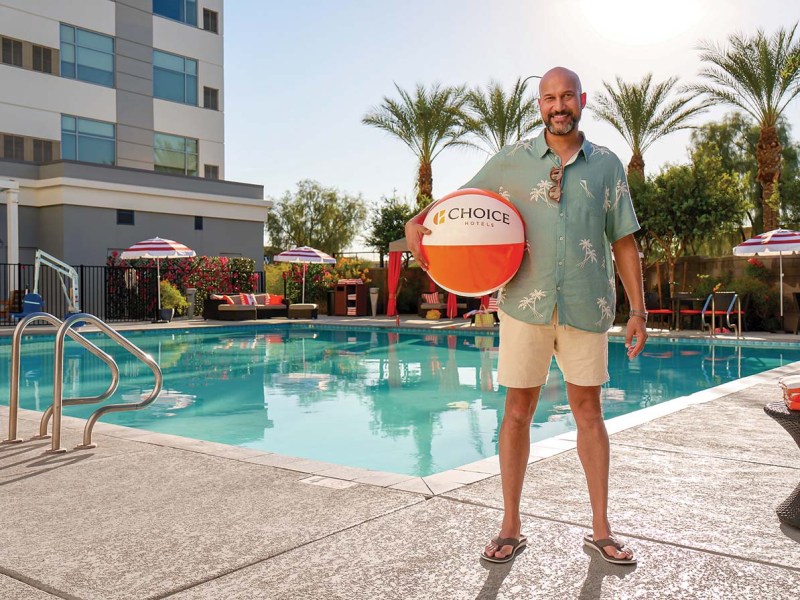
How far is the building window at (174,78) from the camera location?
95.0 ft

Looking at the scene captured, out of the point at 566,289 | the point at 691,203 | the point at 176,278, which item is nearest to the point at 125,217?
the point at 176,278

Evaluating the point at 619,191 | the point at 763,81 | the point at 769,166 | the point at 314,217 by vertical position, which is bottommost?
the point at 619,191

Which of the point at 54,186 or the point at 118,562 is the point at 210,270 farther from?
the point at 118,562

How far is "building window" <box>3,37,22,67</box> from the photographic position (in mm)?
24609

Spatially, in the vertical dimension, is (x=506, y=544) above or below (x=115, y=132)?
below

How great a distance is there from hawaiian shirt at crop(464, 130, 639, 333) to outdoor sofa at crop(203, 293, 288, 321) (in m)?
20.9

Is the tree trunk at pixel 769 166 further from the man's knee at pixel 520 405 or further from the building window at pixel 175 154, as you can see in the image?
the man's knee at pixel 520 405

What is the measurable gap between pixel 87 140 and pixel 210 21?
24.5 ft

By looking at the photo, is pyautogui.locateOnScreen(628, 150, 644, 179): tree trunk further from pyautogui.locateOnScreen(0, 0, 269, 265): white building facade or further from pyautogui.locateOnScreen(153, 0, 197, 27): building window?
pyautogui.locateOnScreen(153, 0, 197, 27): building window

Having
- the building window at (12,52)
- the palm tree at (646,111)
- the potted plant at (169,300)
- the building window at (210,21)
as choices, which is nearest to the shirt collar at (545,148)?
the potted plant at (169,300)

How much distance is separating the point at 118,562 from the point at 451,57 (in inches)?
663

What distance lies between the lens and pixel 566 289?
3125mm

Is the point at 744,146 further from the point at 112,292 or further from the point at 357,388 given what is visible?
the point at 357,388

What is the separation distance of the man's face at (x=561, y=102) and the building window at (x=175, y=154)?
90.0 feet
